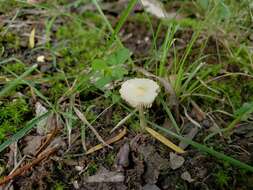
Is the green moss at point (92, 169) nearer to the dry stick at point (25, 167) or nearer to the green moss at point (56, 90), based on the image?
the dry stick at point (25, 167)

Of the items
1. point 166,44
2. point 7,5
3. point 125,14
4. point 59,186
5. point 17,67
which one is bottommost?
point 59,186

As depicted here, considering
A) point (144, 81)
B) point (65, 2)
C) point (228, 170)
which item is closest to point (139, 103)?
point (144, 81)

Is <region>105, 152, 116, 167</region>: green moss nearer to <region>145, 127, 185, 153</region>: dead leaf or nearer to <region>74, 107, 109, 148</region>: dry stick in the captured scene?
<region>74, 107, 109, 148</region>: dry stick

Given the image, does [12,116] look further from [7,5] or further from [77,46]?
[7,5]

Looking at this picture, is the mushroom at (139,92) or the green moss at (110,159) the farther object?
the green moss at (110,159)

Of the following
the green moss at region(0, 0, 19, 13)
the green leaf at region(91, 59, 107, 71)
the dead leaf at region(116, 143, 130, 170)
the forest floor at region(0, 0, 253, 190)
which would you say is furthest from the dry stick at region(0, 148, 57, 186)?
the green moss at region(0, 0, 19, 13)

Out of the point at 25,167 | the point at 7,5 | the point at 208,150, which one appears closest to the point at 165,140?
the point at 208,150

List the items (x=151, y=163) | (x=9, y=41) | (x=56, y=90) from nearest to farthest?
(x=151, y=163) < (x=56, y=90) < (x=9, y=41)

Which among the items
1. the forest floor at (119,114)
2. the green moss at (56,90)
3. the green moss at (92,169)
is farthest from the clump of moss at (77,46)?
the green moss at (92,169)
